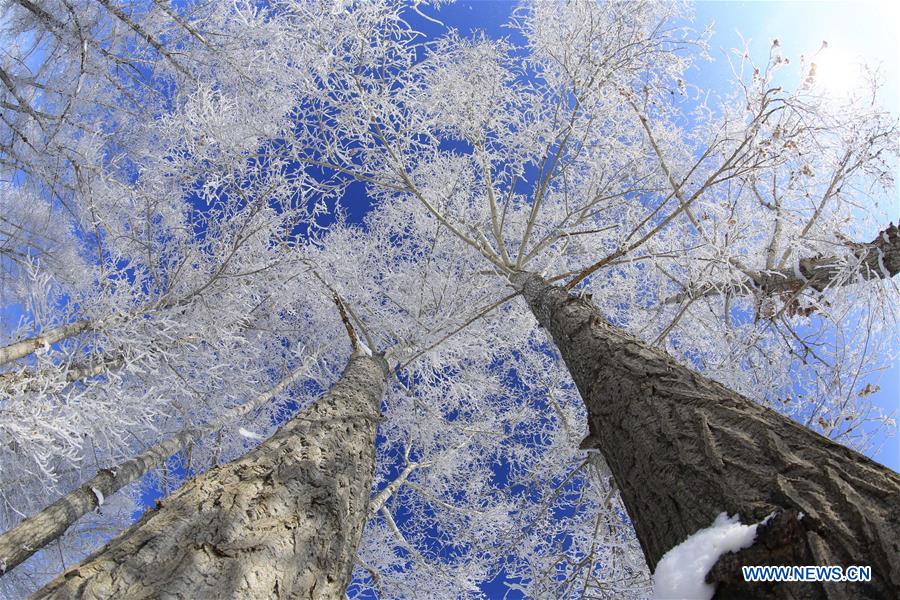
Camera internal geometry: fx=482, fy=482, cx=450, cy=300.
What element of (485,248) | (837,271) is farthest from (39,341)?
(837,271)

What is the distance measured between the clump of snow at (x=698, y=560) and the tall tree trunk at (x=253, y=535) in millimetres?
853

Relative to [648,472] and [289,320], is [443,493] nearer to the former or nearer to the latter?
A: [289,320]

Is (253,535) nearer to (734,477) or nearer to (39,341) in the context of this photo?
(734,477)

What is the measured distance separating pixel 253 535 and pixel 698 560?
3.45 ft

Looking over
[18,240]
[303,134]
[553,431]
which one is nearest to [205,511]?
[303,134]

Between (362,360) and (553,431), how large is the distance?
3315mm

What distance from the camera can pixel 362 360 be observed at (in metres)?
4.11

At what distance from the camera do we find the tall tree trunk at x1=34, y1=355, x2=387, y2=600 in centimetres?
99

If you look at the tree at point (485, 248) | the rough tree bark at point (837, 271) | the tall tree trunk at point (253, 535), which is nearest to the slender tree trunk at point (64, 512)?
the tree at point (485, 248)

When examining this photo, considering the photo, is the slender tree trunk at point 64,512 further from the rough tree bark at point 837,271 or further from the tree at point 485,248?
the rough tree bark at point 837,271

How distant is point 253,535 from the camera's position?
1.23 metres

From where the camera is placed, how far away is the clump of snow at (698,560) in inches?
39.1

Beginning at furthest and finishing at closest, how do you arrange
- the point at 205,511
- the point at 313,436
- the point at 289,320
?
the point at 289,320, the point at 313,436, the point at 205,511

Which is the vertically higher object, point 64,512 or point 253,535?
point 253,535
